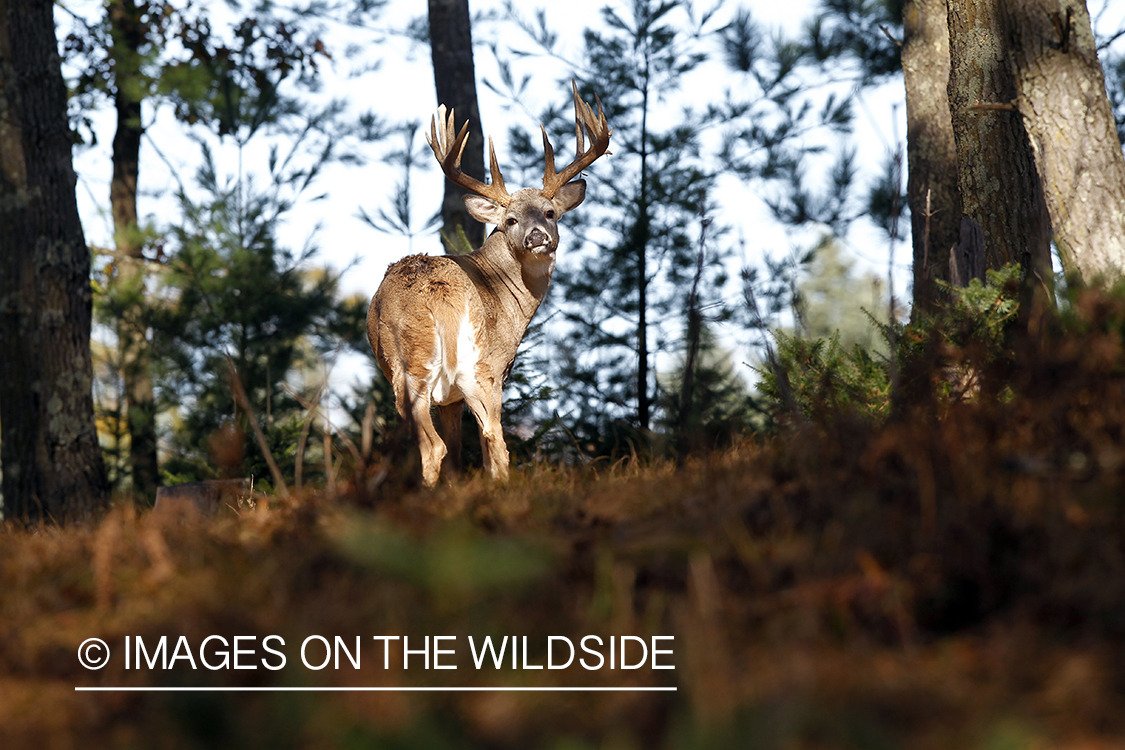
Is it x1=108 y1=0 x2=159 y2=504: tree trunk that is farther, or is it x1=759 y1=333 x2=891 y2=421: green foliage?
x1=108 y1=0 x2=159 y2=504: tree trunk

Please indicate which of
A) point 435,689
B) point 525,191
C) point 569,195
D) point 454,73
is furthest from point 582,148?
point 435,689

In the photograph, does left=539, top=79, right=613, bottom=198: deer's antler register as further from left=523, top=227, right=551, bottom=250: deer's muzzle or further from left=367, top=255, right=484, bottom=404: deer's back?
left=367, top=255, right=484, bottom=404: deer's back

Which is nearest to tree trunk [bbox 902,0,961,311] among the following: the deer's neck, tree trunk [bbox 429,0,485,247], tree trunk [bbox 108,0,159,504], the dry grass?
the deer's neck

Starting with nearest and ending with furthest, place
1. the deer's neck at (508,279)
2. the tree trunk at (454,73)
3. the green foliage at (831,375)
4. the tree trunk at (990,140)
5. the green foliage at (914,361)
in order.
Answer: the green foliage at (914,361), the green foliage at (831,375), the tree trunk at (990,140), the deer's neck at (508,279), the tree trunk at (454,73)

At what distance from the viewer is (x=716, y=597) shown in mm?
1949

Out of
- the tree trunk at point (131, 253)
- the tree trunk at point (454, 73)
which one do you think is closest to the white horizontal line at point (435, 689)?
the tree trunk at point (454, 73)

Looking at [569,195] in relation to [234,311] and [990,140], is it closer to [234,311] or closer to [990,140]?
[990,140]

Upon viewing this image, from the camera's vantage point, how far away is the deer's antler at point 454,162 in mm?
6398

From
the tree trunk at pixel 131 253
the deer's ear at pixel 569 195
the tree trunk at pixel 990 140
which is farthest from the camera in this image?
the tree trunk at pixel 131 253

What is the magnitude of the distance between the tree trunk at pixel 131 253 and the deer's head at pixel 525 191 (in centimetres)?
484

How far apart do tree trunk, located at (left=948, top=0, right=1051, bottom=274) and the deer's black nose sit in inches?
97.6

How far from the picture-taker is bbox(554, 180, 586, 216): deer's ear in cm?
662

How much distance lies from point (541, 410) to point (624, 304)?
6.03 ft

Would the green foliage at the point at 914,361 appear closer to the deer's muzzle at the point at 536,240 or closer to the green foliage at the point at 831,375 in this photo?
the green foliage at the point at 831,375
